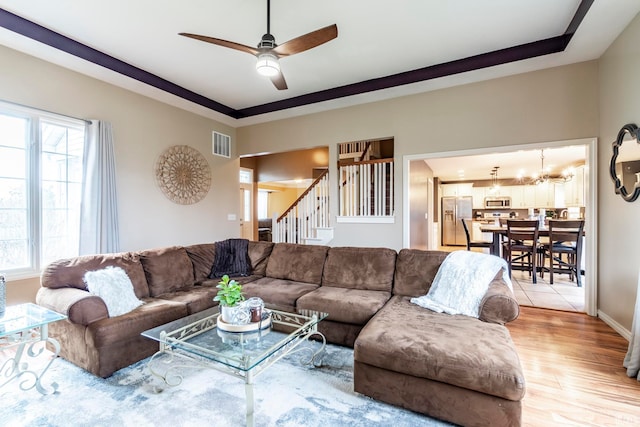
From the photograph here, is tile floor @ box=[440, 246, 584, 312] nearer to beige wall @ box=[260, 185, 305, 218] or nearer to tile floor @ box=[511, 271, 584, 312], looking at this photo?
tile floor @ box=[511, 271, 584, 312]

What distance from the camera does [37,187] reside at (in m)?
3.08

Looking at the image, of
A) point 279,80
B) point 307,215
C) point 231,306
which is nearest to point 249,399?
point 231,306

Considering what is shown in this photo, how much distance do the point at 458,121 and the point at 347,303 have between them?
2.85m

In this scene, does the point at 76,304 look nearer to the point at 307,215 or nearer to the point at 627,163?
the point at 307,215

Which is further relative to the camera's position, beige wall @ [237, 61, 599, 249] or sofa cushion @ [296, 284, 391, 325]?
beige wall @ [237, 61, 599, 249]

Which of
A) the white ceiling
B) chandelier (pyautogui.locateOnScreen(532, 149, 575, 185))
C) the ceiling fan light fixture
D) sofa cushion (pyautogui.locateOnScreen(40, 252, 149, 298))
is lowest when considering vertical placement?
sofa cushion (pyautogui.locateOnScreen(40, 252, 149, 298))

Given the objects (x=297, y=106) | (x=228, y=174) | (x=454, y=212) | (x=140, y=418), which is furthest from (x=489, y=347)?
(x=454, y=212)

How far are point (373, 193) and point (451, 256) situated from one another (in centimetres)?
196

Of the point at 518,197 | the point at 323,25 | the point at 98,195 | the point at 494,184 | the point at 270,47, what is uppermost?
the point at 323,25

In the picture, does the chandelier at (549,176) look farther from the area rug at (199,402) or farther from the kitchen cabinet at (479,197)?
the area rug at (199,402)

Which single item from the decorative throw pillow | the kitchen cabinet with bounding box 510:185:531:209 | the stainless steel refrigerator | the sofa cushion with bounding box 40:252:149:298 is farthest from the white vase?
the kitchen cabinet with bounding box 510:185:531:209

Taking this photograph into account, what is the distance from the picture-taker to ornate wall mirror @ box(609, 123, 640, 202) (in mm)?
2518

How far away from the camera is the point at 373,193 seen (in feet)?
14.9

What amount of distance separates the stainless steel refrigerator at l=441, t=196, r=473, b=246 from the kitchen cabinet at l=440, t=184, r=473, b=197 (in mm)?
191
